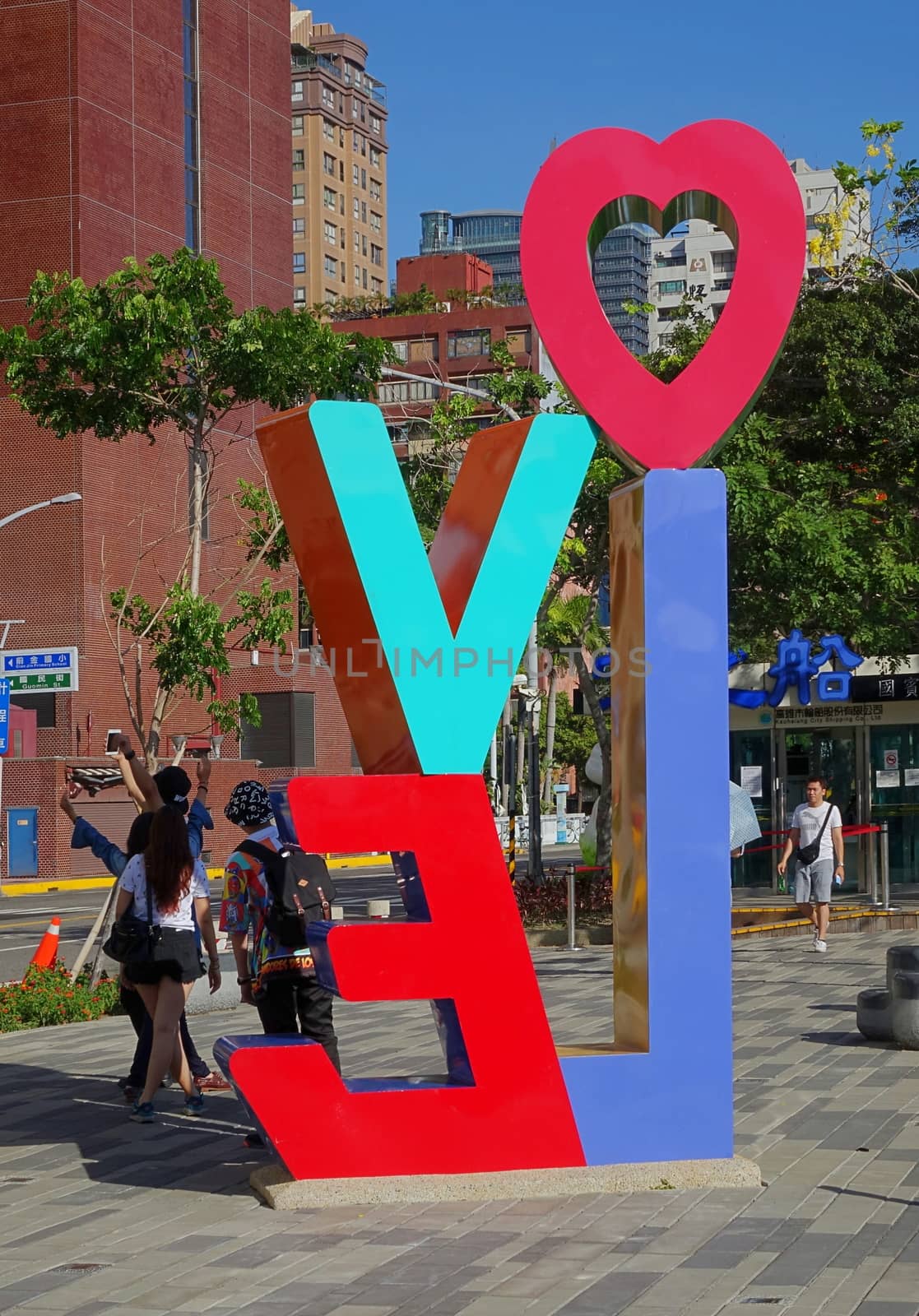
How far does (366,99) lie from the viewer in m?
124

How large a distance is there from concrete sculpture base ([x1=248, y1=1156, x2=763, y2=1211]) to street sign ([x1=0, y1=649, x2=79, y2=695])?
2253cm

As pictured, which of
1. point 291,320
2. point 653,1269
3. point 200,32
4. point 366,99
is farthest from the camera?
point 366,99

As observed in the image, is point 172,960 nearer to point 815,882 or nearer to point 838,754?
point 815,882

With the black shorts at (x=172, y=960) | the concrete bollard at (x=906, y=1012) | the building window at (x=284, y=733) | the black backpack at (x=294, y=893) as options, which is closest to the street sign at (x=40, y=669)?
the concrete bollard at (x=906, y=1012)

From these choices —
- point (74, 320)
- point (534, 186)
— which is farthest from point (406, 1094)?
point (74, 320)

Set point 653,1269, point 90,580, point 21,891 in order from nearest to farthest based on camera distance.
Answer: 1. point 653,1269
2. point 21,891
3. point 90,580

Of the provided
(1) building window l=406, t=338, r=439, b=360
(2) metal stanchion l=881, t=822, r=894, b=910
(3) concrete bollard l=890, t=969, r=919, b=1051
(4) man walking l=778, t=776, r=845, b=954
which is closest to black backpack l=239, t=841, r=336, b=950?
(3) concrete bollard l=890, t=969, r=919, b=1051

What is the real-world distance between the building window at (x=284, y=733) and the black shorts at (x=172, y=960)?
43867mm

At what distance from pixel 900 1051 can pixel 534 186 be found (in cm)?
627

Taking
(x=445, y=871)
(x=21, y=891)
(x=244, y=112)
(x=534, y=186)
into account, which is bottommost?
(x=21, y=891)

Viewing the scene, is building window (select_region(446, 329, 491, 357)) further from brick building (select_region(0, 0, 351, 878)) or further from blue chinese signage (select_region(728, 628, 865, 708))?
blue chinese signage (select_region(728, 628, 865, 708))

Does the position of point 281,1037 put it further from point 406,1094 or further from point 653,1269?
point 653,1269

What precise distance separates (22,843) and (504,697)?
3743cm

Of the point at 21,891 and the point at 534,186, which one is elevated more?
the point at 534,186
